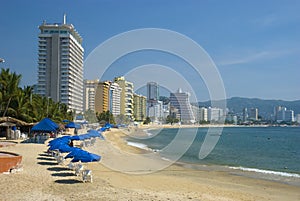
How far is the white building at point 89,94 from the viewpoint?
117250mm

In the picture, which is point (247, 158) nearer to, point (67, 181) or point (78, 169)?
point (78, 169)

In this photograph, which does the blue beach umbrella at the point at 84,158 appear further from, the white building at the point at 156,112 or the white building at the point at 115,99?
the white building at the point at 156,112

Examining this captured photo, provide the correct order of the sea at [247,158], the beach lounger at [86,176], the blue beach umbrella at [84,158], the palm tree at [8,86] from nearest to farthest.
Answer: the beach lounger at [86,176] → the blue beach umbrella at [84,158] → the sea at [247,158] → the palm tree at [8,86]

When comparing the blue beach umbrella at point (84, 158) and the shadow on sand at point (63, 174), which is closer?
the blue beach umbrella at point (84, 158)

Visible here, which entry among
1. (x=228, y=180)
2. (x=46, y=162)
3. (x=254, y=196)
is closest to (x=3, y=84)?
(x=46, y=162)

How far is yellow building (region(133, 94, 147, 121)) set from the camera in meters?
143

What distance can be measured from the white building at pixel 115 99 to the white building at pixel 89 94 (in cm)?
601

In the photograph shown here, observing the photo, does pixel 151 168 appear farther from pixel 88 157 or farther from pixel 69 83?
pixel 69 83

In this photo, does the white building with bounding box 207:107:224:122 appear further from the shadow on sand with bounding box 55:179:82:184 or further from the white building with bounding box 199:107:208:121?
the shadow on sand with bounding box 55:179:82:184

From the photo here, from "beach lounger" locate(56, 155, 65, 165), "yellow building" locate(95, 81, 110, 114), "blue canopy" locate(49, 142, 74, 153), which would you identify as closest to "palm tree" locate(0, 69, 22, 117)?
"blue canopy" locate(49, 142, 74, 153)

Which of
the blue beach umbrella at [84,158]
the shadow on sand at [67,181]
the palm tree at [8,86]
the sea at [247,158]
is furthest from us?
the palm tree at [8,86]

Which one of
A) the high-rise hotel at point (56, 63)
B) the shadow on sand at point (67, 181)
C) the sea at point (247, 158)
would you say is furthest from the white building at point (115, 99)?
the shadow on sand at point (67, 181)

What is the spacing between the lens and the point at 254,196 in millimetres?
12258

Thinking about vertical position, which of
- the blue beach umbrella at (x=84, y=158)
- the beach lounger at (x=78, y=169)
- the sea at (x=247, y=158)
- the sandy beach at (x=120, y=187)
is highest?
the blue beach umbrella at (x=84, y=158)
